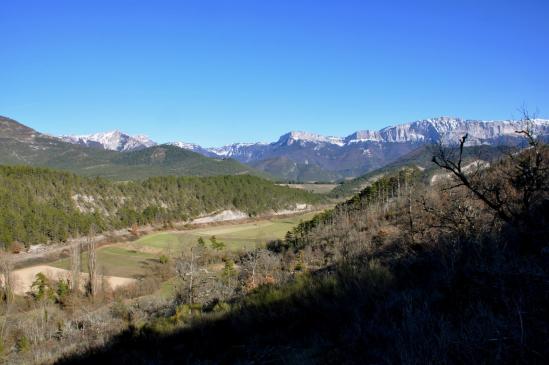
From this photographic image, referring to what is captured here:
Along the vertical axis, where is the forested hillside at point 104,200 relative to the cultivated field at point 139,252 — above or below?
above

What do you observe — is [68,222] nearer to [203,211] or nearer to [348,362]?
[203,211]

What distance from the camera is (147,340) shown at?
10789 mm

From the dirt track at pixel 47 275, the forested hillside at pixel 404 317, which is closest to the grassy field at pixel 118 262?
the dirt track at pixel 47 275

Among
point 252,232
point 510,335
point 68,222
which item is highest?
point 510,335

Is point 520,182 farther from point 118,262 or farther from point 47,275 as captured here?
point 118,262

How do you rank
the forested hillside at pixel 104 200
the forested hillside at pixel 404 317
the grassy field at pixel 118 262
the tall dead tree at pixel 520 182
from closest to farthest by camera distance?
the forested hillside at pixel 404 317
the tall dead tree at pixel 520 182
the grassy field at pixel 118 262
the forested hillside at pixel 104 200

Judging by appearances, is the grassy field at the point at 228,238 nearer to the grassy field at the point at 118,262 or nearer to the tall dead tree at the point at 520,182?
the grassy field at the point at 118,262

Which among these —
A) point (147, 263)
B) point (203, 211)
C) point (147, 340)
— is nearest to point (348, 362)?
point (147, 340)

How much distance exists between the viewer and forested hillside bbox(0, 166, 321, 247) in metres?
93.1

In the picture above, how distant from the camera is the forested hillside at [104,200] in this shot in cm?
9306

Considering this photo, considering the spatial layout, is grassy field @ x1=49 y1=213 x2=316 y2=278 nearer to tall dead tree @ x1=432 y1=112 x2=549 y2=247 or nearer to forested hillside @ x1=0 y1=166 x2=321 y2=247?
forested hillside @ x1=0 y1=166 x2=321 y2=247

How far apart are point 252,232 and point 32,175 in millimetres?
62952

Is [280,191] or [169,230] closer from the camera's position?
[169,230]

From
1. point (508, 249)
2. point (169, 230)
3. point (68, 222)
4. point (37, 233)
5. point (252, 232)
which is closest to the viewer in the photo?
point (508, 249)
